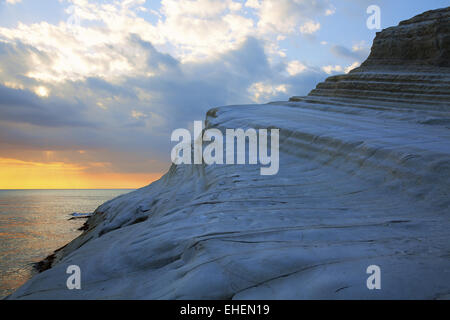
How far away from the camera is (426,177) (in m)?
4.43

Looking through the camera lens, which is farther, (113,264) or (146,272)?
(113,264)

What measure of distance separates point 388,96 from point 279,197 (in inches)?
309

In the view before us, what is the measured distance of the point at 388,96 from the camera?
10.7 metres

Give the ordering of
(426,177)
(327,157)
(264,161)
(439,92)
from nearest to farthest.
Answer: (426,177)
(327,157)
(264,161)
(439,92)

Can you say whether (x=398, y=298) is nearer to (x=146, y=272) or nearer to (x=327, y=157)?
(x=146, y=272)

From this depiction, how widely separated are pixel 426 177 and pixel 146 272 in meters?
3.65

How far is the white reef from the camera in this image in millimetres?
2365

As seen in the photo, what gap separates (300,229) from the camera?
3340 millimetres

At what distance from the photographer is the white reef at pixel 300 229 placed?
2365 millimetres
